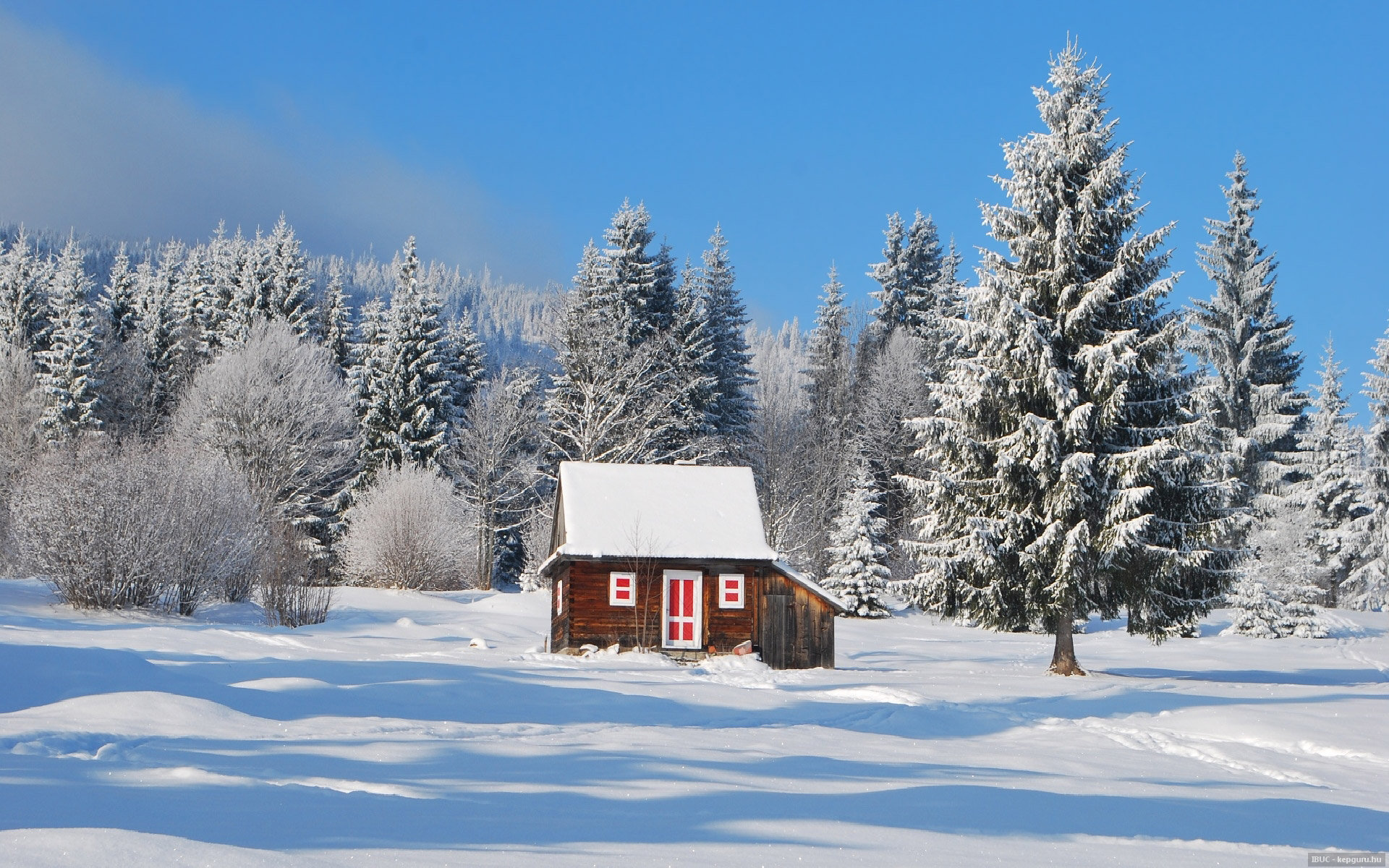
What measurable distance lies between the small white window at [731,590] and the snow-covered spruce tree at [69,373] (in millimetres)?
34350

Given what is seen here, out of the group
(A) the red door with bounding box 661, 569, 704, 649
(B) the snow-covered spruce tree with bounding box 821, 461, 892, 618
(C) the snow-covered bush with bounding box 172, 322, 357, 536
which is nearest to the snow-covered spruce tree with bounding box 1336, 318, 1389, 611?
(B) the snow-covered spruce tree with bounding box 821, 461, 892, 618

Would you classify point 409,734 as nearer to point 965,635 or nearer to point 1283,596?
point 965,635

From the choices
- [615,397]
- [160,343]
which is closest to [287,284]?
[160,343]

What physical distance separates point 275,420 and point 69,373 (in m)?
12.4

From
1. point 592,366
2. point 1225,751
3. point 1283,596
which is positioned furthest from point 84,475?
point 1283,596

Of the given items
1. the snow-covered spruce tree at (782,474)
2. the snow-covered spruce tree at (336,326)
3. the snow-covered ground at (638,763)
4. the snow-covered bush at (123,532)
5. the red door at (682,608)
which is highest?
the snow-covered spruce tree at (336,326)

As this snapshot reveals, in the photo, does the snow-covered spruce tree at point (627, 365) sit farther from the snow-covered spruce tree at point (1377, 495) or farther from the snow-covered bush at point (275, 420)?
the snow-covered spruce tree at point (1377, 495)

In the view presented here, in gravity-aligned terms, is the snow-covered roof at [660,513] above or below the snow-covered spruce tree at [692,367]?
below

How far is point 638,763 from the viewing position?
867 centimetres

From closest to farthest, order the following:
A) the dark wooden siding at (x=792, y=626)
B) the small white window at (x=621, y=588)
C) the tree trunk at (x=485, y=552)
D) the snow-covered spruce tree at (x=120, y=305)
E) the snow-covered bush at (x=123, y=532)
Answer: the dark wooden siding at (x=792, y=626), the small white window at (x=621, y=588), the snow-covered bush at (x=123, y=532), the tree trunk at (x=485, y=552), the snow-covered spruce tree at (x=120, y=305)

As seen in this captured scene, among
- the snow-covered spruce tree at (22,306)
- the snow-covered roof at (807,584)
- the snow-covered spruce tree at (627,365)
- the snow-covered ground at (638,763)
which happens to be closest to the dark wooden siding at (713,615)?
the snow-covered roof at (807,584)

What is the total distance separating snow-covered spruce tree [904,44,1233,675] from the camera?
20109mm

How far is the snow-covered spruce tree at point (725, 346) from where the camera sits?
158ft

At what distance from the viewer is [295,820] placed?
5727 millimetres
